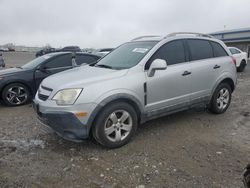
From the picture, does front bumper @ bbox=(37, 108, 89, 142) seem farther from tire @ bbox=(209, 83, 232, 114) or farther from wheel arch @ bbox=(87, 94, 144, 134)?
tire @ bbox=(209, 83, 232, 114)

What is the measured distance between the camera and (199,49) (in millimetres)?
5387

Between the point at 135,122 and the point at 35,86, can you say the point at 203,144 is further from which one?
the point at 35,86

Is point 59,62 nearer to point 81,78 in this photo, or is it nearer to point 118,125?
point 81,78

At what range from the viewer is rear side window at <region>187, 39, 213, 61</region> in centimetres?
522

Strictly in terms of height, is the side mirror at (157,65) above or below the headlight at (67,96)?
above

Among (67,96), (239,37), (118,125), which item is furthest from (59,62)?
(239,37)

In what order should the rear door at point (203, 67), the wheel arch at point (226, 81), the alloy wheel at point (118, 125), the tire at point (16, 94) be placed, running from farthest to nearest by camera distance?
1. the tire at point (16, 94)
2. the wheel arch at point (226, 81)
3. the rear door at point (203, 67)
4. the alloy wheel at point (118, 125)

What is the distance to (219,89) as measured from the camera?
570 cm

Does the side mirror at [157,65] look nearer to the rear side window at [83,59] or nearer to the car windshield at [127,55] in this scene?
the car windshield at [127,55]

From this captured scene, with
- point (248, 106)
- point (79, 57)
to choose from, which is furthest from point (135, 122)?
point (79, 57)

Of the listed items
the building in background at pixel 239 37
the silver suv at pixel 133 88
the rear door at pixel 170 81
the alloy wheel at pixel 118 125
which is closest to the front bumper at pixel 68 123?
the silver suv at pixel 133 88

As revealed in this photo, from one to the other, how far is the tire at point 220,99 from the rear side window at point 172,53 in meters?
1.28

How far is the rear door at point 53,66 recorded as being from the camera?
24.0 feet

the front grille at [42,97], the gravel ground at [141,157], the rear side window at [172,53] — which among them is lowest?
the gravel ground at [141,157]
